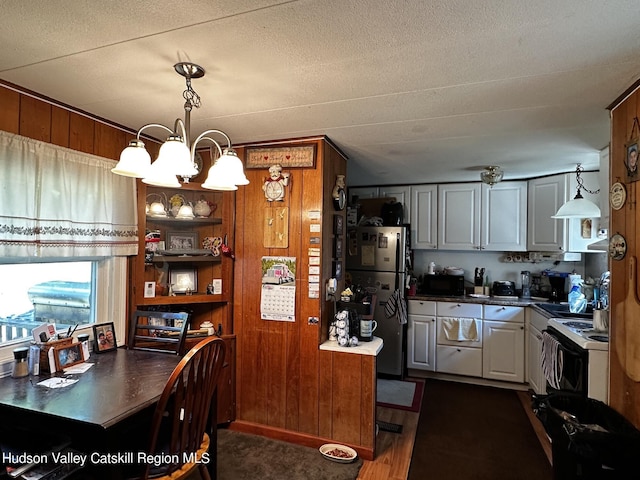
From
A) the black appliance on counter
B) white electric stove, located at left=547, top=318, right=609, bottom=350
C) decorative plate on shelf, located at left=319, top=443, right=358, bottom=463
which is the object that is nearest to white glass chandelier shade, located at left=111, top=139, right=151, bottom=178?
decorative plate on shelf, located at left=319, top=443, right=358, bottom=463

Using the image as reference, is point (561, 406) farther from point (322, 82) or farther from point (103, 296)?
point (103, 296)

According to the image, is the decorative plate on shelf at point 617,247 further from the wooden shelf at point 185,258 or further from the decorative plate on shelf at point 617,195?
the wooden shelf at point 185,258

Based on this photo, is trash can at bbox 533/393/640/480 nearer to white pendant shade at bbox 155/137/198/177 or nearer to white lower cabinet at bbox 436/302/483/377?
white lower cabinet at bbox 436/302/483/377

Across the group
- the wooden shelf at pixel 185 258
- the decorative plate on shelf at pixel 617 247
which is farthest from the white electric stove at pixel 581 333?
the wooden shelf at pixel 185 258

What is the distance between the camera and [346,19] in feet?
4.23

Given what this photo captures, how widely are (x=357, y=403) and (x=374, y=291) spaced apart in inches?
65.1

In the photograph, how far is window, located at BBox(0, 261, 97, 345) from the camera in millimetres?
1962

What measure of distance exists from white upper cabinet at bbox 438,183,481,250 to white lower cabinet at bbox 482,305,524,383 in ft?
2.58

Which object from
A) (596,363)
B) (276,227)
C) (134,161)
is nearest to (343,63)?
(134,161)

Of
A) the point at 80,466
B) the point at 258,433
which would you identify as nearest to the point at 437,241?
the point at 258,433

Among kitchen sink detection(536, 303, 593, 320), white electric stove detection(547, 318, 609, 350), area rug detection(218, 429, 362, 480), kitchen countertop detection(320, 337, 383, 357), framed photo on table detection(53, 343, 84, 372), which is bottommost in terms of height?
area rug detection(218, 429, 362, 480)

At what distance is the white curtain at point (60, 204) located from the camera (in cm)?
186

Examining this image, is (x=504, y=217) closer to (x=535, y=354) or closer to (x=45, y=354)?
(x=535, y=354)

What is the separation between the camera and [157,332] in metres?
2.69
